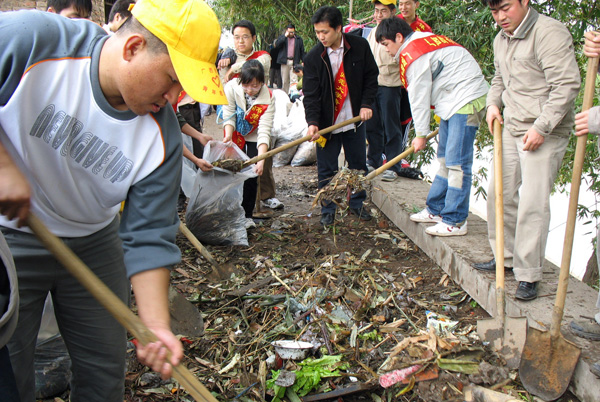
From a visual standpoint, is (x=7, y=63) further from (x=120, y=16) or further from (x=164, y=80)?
(x=120, y=16)

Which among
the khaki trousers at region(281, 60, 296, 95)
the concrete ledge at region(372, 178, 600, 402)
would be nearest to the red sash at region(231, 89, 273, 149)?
the concrete ledge at region(372, 178, 600, 402)

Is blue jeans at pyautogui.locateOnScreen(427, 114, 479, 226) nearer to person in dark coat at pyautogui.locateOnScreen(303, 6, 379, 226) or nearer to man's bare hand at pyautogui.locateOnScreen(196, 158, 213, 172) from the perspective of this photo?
person in dark coat at pyautogui.locateOnScreen(303, 6, 379, 226)

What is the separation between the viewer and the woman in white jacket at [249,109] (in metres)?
5.14

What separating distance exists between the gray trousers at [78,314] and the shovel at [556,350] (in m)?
2.22

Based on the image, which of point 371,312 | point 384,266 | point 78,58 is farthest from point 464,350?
point 78,58

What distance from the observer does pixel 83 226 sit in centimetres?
192

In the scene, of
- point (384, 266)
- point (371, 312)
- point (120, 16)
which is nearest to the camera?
point (371, 312)

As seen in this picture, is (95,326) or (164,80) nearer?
(164,80)

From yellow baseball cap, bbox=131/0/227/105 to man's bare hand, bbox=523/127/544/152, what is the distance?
239cm

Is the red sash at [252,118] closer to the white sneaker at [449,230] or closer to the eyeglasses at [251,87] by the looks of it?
the eyeglasses at [251,87]

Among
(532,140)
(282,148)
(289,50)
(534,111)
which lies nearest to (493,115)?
(534,111)

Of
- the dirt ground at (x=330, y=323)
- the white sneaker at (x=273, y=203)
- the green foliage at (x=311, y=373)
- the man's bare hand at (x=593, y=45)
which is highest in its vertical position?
the man's bare hand at (x=593, y=45)

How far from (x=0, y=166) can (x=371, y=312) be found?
2839 millimetres

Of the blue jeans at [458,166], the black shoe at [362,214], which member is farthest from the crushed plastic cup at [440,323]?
the black shoe at [362,214]
